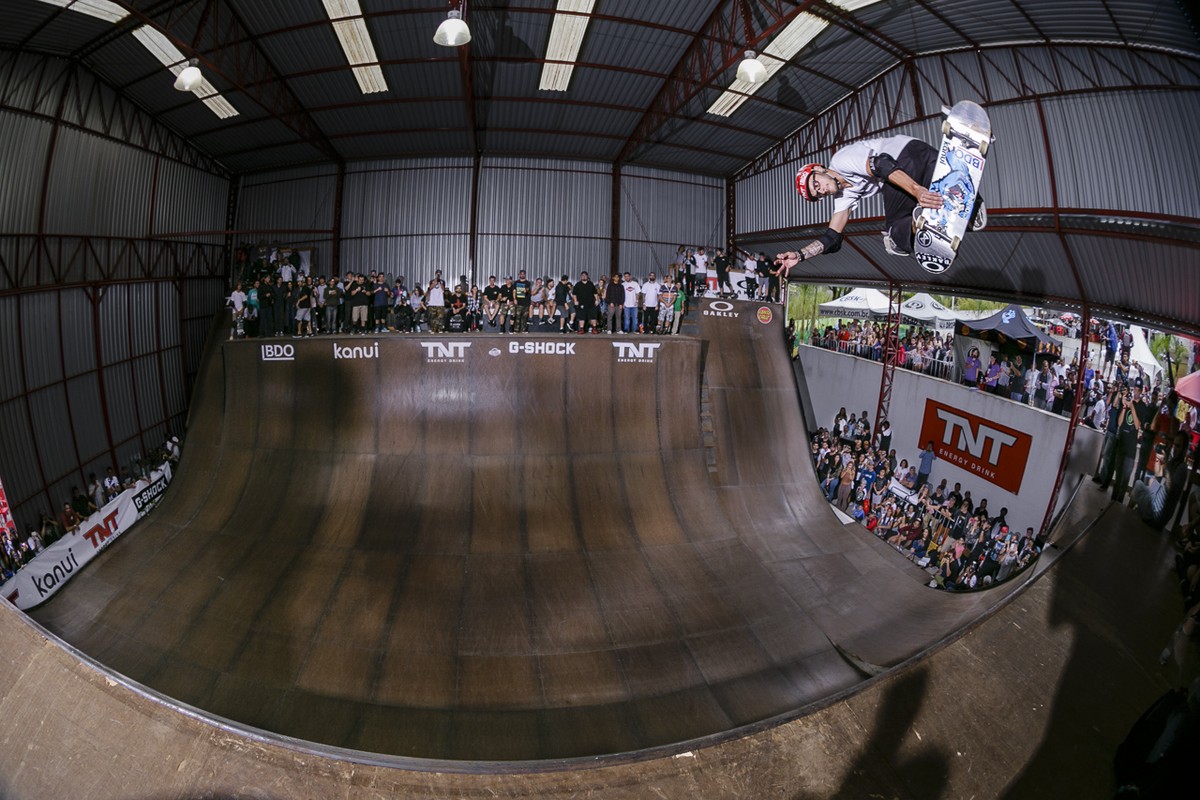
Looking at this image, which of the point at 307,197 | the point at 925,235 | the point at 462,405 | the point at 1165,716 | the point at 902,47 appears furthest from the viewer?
the point at 307,197

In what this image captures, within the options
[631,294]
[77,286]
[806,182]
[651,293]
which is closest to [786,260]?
[806,182]

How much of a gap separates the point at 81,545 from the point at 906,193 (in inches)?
375

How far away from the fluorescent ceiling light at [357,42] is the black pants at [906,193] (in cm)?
1181

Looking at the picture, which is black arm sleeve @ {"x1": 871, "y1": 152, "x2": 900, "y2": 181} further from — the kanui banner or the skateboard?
the kanui banner

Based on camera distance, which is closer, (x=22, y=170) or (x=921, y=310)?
(x=22, y=170)

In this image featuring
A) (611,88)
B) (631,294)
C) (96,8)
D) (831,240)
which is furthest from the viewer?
(611,88)

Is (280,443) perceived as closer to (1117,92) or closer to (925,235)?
(925,235)

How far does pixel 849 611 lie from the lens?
6738 millimetres

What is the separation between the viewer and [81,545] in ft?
20.9

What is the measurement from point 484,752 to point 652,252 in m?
15.3

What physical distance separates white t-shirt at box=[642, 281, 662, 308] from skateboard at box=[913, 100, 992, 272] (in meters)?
9.84

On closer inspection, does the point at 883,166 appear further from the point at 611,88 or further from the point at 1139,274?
the point at 611,88

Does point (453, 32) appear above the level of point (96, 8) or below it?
below

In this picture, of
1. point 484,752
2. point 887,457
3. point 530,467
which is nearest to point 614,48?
point 530,467
